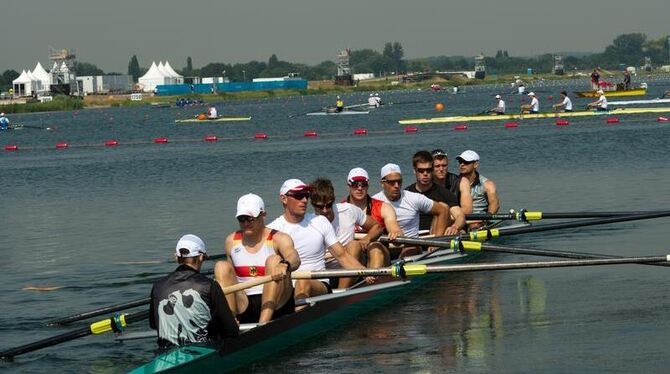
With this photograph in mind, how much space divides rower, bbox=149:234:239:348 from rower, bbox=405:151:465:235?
6.33 meters

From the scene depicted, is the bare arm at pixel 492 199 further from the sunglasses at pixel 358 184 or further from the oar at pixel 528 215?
the sunglasses at pixel 358 184

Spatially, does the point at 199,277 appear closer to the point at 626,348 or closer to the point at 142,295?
the point at 626,348

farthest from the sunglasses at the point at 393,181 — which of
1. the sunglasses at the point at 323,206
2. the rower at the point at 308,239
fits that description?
the rower at the point at 308,239

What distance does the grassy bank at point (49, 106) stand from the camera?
6407 inches

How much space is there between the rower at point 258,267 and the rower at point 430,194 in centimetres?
490

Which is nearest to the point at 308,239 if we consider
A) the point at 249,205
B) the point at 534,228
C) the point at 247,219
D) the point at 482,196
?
the point at 247,219

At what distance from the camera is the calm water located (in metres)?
13.0

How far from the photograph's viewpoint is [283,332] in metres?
12.7

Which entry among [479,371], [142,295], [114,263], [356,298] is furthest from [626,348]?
[114,263]

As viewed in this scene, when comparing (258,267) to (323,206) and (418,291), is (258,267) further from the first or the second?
(418,291)

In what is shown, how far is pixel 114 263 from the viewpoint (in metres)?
20.8

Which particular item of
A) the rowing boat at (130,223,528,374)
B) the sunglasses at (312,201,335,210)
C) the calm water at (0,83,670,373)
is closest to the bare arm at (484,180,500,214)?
the calm water at (0,83,670,373)

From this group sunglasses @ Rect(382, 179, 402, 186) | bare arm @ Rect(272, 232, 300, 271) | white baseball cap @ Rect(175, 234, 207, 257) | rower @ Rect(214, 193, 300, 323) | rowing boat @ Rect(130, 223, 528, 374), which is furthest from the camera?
sunglasses @ Rect(382, 179, 402, 186)

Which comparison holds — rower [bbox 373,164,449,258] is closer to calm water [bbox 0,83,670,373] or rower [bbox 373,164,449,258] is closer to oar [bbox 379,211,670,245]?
oar [bbox 379,211,670,245]
